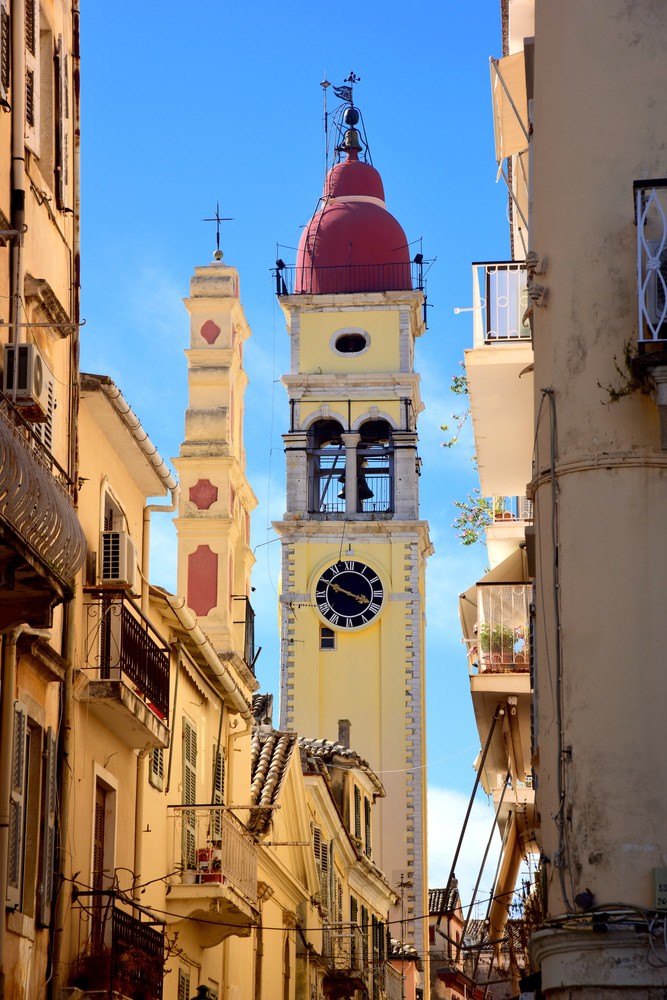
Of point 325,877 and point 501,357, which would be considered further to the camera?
point 325,877

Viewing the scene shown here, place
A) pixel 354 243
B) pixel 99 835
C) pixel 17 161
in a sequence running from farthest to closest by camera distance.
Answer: pixel 354 243
pixel 99 835
pixel 17 161

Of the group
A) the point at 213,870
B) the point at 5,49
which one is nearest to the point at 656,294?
the point at 5,49

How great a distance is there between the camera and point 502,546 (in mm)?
29250

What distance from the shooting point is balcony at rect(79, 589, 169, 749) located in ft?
61.6

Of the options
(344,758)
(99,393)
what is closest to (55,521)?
(99,393)

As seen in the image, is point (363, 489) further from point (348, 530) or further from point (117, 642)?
point (117, 642)

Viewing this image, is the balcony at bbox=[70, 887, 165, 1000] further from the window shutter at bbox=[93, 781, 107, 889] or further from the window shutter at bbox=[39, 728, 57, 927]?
the window shutter at bbox=[39, 728, 57, 927]

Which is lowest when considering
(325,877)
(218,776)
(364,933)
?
(364,933)

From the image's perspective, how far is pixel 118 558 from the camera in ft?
65.2

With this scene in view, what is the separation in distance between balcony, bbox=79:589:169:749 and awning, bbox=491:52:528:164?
6.44m

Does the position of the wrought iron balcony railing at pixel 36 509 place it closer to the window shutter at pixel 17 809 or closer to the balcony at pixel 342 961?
the window shutter at pixel 17 809

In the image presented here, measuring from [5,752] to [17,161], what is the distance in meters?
4.92

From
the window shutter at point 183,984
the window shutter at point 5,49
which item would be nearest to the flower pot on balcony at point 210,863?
the window shutter at point 183,984

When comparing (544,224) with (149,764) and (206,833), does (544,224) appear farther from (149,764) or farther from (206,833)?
(206,833)
